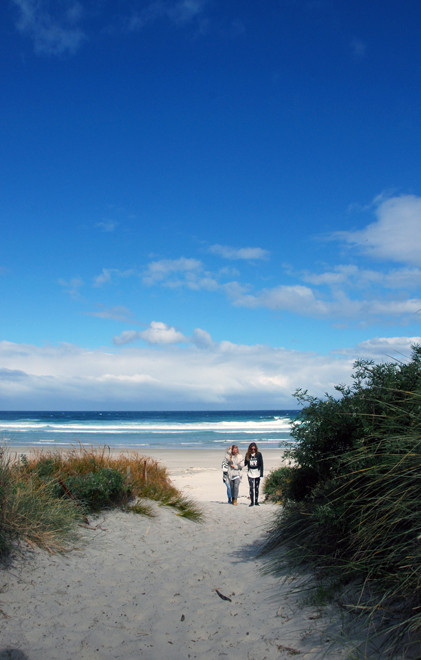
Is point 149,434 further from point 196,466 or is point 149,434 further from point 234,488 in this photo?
point 234,488

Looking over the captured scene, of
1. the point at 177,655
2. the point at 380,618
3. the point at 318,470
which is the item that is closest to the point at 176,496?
the point at 318,470

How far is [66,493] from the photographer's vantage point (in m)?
7.89

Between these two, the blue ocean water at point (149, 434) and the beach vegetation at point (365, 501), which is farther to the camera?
the blue ocean water at point (149, 434)

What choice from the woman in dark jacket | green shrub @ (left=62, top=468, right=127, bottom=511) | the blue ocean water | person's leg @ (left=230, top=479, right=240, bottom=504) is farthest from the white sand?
person's leg @ (left=230, top=479, right=240, bottom=504)

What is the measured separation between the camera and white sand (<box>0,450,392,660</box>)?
13.7ft

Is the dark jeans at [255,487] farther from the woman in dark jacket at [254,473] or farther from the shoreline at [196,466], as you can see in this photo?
the shoreline at [196,466]

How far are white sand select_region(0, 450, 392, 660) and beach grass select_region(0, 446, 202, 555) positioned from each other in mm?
295

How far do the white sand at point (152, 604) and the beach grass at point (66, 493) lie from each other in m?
0.30

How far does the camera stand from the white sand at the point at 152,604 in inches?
165

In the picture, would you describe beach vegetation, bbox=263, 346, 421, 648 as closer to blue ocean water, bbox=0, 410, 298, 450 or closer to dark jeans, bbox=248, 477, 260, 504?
blue ocean water, bbox=0, 410, 298, 450

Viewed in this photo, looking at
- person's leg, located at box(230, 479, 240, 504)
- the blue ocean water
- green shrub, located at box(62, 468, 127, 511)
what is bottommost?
the blue ocean water

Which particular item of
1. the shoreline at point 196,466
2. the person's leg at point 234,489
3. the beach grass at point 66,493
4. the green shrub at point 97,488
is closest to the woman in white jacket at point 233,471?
the person's leg at point 234,489

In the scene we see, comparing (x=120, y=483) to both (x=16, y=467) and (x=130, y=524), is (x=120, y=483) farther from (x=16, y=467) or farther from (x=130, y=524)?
(x=16, y=467)

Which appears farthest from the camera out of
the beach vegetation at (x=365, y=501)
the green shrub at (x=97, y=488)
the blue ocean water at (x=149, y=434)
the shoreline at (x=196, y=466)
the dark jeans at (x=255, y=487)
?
the blue ocean water at (x=149, y=434)
